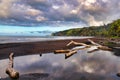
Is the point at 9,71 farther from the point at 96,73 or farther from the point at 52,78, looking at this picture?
the point at 96,73

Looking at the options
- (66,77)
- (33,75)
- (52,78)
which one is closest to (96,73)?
(66,77)

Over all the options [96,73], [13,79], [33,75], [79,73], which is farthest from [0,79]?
[96,73]

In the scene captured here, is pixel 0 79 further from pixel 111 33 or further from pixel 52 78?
pixel 111 33

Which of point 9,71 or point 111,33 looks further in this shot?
point 111,33

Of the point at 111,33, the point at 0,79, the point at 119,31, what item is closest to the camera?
the point at 0,79

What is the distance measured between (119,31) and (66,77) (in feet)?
325

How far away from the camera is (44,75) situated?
20.5m

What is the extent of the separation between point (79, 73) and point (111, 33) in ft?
357

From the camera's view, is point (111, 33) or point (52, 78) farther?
point (111, 33)

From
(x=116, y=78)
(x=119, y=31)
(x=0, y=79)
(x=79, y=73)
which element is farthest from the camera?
(x=119, y=31)

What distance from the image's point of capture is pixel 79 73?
2139 centimetres

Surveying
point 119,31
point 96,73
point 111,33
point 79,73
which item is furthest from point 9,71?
point 111,33

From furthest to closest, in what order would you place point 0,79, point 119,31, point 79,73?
point 119,31, point 79,73, point 0,79

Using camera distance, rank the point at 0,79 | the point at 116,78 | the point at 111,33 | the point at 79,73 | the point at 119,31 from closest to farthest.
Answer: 1. the point at 0,79
2. the point at 116,78
3. the point at 79,73
4. the point at 119,31
5. the point at 111,33
